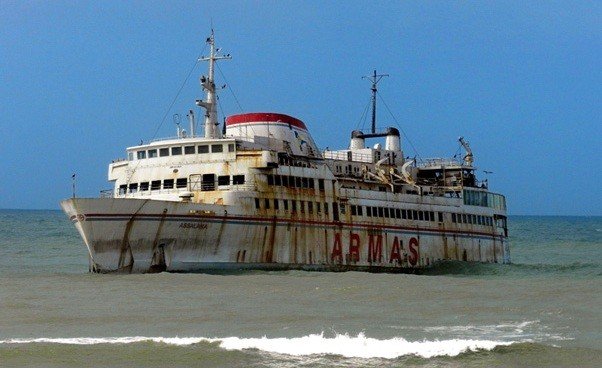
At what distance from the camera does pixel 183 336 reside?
22.4m

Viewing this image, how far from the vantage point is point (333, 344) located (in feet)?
69.2

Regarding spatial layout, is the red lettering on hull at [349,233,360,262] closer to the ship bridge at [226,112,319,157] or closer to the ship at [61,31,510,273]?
the ship at [61,31,510,273]

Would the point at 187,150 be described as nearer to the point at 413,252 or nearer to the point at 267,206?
the point at 267,206

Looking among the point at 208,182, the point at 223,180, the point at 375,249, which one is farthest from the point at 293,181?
the point at 375,249

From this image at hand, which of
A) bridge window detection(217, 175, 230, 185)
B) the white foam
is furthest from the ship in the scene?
the white foam

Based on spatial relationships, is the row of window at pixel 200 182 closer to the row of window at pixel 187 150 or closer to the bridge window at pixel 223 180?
the bridge window at pixel 223 180

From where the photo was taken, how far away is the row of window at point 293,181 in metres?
41.3

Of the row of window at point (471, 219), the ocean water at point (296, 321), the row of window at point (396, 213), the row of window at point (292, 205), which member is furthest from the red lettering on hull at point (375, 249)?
the row of window at point (471, 219)

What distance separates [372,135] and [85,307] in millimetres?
30549

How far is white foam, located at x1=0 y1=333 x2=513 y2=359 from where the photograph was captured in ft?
67.4

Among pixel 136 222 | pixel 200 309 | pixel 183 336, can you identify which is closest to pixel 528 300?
pixel 200 309

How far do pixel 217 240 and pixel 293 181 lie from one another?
5.25 m

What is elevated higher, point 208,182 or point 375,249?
point 208,182

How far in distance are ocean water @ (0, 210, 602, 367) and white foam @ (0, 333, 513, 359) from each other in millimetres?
27
